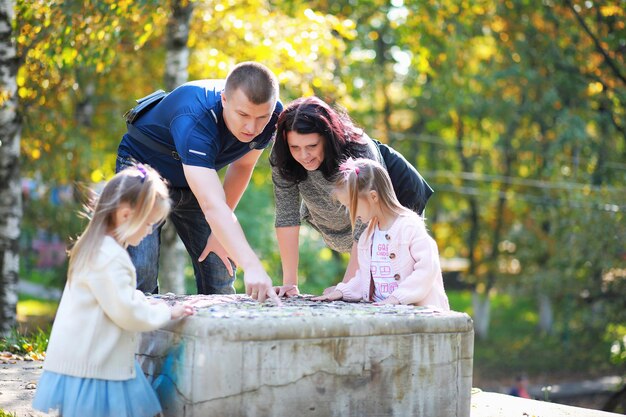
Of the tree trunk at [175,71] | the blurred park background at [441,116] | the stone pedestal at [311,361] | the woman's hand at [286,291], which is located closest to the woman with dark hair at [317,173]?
the woman's hand at [286,291]

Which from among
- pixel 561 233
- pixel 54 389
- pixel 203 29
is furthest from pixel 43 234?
pixel 54 389

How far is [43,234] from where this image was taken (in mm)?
15031

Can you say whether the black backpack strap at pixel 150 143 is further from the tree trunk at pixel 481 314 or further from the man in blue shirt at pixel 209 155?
the tree trunk at pixel 481 314

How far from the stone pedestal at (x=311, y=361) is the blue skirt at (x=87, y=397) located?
188 mm

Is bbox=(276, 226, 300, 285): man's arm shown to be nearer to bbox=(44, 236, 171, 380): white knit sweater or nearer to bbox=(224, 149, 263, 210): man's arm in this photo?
bbox=(224, 149, 263, 210): man's arm

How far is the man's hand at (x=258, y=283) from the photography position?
12.6ft

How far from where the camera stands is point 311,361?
11.8ft

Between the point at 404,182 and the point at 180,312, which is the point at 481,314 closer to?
the point at 404,182

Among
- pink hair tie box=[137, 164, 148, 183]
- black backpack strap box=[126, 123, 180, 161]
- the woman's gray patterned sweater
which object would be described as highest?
black backpack strap box=[126, 123, 180, 161]

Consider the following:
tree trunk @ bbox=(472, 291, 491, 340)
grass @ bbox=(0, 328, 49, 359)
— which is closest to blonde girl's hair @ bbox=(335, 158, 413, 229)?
grass @ bbox=(0, 328, 49, 359)

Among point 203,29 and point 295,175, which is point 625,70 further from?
point 295,175

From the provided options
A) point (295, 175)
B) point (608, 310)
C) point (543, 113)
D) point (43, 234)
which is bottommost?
point (608, 310)

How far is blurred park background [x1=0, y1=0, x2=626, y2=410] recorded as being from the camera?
9.69 m

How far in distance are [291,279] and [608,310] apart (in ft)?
35.3
